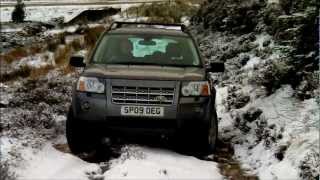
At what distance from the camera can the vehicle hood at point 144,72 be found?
28.8 feet

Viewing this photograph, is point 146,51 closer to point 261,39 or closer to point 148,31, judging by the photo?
point 148,31

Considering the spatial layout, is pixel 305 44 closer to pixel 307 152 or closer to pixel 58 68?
pixel 307 152

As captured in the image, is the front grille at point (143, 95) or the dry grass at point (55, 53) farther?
the dry grass at point (55, 53)

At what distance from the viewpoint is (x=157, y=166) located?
324 inches

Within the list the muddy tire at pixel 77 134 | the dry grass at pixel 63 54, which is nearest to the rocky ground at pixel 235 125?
the muddy tire at pixel 77 134

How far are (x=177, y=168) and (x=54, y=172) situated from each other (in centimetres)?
150

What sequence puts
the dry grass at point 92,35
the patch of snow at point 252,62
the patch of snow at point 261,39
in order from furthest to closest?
the dry grass at point 92,35
the patch of snow at point 261,39
the patch of snow at point 252,62

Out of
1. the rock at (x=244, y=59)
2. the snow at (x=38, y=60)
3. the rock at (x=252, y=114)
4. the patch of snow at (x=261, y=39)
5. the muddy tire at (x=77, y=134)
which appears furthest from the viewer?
the snow at (x=38, y=60)

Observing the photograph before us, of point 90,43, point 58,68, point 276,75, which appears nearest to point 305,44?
point 276,75

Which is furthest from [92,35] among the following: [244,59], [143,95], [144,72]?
[143,95]

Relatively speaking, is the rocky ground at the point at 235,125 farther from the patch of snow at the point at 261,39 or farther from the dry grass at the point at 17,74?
the dry grass at the point at 17,74

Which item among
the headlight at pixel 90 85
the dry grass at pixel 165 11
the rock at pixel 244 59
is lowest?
the dry grass at pixel 165 11

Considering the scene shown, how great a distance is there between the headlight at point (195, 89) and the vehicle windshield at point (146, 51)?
2.71 ft

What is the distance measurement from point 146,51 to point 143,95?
142 centimetres
